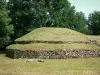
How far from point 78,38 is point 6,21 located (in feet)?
47.1

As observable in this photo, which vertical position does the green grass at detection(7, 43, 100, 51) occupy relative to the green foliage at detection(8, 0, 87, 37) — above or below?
below

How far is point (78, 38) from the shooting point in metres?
36.2

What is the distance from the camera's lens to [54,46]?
32.9 meters

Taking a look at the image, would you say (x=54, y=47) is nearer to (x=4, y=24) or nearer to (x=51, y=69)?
(x=51, y=69)

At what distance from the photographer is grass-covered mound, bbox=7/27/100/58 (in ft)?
104

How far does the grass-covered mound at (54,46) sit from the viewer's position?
104ft

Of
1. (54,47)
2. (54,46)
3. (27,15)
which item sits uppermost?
(27,15)

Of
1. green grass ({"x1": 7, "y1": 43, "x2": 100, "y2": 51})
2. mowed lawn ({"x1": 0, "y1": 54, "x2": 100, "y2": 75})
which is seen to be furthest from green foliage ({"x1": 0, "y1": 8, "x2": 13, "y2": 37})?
mowed lawn ({"x1": 0, "y1": 54, "x2": 100, "y2": 75})

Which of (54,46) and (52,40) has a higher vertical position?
(52,40)

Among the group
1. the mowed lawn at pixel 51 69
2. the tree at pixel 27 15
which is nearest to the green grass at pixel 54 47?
the mowed lawn at pixel 51 69

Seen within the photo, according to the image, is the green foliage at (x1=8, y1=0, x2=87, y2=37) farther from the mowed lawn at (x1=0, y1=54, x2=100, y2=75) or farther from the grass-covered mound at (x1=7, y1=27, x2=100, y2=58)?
the mowed lawn at (x1=0, y1=54, x2=100, y2=75)

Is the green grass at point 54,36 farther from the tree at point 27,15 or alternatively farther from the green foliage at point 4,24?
the tree at point 27,15

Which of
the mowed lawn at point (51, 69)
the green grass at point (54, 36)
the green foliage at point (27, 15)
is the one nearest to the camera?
Result: the mowed lawn at point (51, 69)

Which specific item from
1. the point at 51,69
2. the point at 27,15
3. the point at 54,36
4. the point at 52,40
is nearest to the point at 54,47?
the point at 52,40
